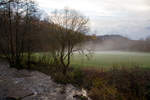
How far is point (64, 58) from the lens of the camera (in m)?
9.34

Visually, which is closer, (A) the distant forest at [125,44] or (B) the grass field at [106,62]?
(B) the grass field at [106,62]

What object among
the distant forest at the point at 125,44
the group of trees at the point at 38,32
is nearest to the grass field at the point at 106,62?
the group of trees at the point at 38,32

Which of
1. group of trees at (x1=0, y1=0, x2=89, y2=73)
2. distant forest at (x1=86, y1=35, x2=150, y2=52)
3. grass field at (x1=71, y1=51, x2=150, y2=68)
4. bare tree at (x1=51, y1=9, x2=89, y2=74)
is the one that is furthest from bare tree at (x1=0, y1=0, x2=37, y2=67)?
distant forest at (x1=86, y1=35, x2=150, y2=52)

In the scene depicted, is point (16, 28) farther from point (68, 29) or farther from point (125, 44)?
point (125, 44)

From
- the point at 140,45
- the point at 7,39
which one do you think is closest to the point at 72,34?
the point at 7,39

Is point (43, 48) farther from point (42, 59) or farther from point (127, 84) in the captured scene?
point (127, 84)

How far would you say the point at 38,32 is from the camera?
8.77 metres

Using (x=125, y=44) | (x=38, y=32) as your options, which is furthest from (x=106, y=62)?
(x=125, y=44)

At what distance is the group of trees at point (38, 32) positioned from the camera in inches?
321

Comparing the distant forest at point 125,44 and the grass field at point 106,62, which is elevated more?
the distant forest at point 125,44

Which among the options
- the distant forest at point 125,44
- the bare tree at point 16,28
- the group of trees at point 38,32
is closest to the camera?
the bare tree at point 16,28

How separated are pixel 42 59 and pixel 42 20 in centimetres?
354

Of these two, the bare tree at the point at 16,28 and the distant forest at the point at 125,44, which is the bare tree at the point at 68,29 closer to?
the bare tree at the point at 16,28

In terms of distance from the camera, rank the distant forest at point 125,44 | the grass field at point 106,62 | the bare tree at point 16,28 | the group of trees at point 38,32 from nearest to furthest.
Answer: the bare tree at point 16,28, the group of trees at point 38,32, the grass field at point 106,62, the distant forest at point 125,44
